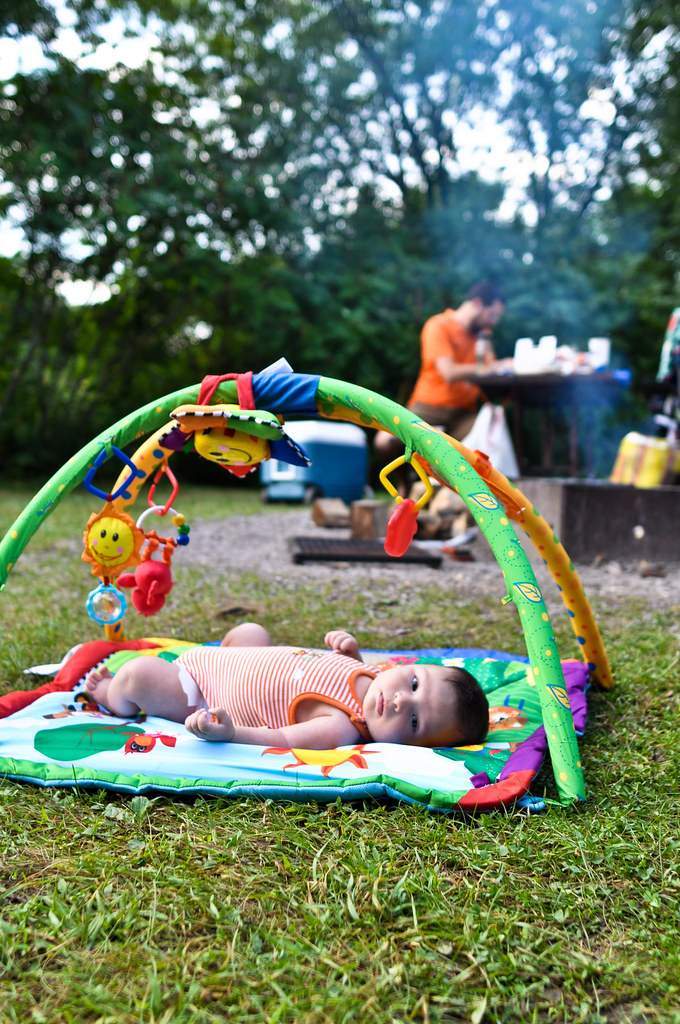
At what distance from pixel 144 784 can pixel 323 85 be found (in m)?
14.1

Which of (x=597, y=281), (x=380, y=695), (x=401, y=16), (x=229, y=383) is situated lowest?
(x=380, y=695)

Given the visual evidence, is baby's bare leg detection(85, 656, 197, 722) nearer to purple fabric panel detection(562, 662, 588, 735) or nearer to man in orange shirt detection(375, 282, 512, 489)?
purple fabric panel detection(562, 662, 588, 735)

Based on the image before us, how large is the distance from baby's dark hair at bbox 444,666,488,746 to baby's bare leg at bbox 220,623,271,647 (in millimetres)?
741

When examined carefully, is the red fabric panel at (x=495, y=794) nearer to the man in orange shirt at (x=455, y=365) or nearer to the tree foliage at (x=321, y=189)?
the man in orange shirt at (x=455, y=365)

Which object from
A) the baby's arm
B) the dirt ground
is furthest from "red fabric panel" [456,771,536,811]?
the dirt ground

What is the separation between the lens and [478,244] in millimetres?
13203

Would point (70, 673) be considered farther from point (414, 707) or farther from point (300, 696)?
point (414, 707)

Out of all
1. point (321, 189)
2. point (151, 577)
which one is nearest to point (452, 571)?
point (151, 577)

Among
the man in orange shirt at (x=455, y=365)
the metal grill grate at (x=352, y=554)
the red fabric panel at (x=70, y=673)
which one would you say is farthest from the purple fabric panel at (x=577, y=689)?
the man in orange shirt at (x=455, y=365)

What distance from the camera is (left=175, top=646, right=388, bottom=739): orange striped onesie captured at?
6.62ft

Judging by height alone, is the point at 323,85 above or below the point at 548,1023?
above

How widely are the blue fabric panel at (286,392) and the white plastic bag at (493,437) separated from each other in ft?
14.3

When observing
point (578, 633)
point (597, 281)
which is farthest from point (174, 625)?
point (597, 281)

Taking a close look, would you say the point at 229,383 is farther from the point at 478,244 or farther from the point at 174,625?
the point at 478,244
